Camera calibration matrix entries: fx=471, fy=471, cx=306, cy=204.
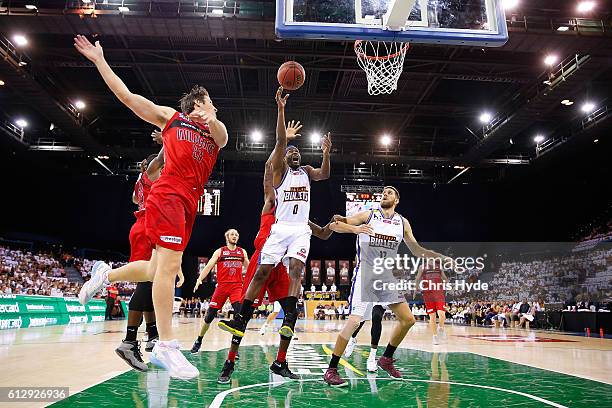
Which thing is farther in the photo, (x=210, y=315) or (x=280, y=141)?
(x=210, y=315)

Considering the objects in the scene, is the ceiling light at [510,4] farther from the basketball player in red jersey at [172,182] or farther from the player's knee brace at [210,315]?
the basketball player in red jersey at [172,182]

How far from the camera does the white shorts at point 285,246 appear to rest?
17.1ft

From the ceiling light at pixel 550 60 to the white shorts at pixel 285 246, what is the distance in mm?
13267

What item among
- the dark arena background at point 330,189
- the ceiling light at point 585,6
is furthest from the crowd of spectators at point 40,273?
the ceiling light at point 585,6

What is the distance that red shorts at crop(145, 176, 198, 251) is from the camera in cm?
326

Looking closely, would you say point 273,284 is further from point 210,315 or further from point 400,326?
point 210,315

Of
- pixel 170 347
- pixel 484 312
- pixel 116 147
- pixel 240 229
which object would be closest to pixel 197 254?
pixel 240 229

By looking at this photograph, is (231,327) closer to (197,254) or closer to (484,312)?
(484,312)

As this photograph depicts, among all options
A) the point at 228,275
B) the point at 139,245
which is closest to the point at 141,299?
the point at 139,245

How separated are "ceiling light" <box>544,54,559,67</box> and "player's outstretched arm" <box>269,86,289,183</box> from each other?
1291 cm

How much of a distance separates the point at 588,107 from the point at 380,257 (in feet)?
52.4

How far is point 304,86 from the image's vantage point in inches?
707

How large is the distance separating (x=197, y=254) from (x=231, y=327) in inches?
952

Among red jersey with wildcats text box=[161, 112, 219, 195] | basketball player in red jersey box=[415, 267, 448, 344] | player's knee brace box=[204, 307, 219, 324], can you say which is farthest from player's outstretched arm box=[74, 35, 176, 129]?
basketball player in red jersey box=[415, 267, 448, 344]
